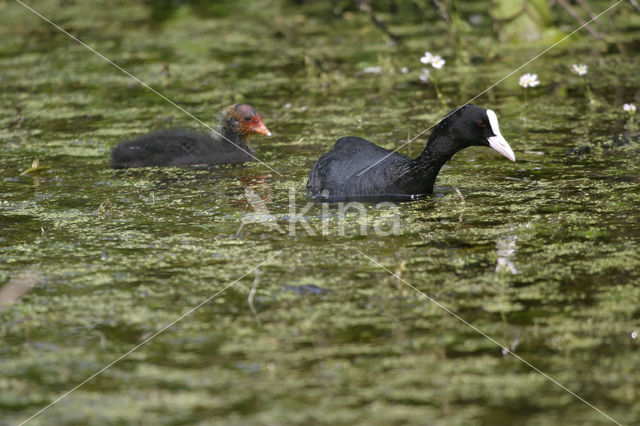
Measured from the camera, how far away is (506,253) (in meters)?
3.90

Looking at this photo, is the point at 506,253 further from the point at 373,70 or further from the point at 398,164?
the point at 373,70

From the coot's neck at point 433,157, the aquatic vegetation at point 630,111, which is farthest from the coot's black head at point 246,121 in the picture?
the aquatic vegetation at point 630,111

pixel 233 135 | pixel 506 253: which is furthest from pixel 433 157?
pixel 233 135

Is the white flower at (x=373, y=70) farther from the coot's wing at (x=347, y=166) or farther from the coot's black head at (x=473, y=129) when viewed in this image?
the coot's black head at (x=473, y=129)

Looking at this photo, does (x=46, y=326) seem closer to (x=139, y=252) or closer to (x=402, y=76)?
(x=139, y=252)

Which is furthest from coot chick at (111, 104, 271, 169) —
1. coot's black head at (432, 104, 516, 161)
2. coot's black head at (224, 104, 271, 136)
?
coot's black head at (432, 104, 516, 161)

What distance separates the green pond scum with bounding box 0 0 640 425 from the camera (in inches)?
110

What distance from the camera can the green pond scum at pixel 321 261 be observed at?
2.80m

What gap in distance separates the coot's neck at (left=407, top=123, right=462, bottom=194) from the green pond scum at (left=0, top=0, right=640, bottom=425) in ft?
0.41

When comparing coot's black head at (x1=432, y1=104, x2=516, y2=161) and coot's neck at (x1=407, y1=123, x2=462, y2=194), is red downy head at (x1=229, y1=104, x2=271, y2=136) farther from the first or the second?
coot's black head at (x1=432, y1=104, x2=516, y2=161)

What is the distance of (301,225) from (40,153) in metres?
2.57

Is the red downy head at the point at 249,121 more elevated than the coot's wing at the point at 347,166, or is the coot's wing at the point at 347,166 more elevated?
the red downy head at the point at 249,121

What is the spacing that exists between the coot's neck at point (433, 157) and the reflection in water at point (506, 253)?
0.85m

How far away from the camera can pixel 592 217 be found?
4.32 m
